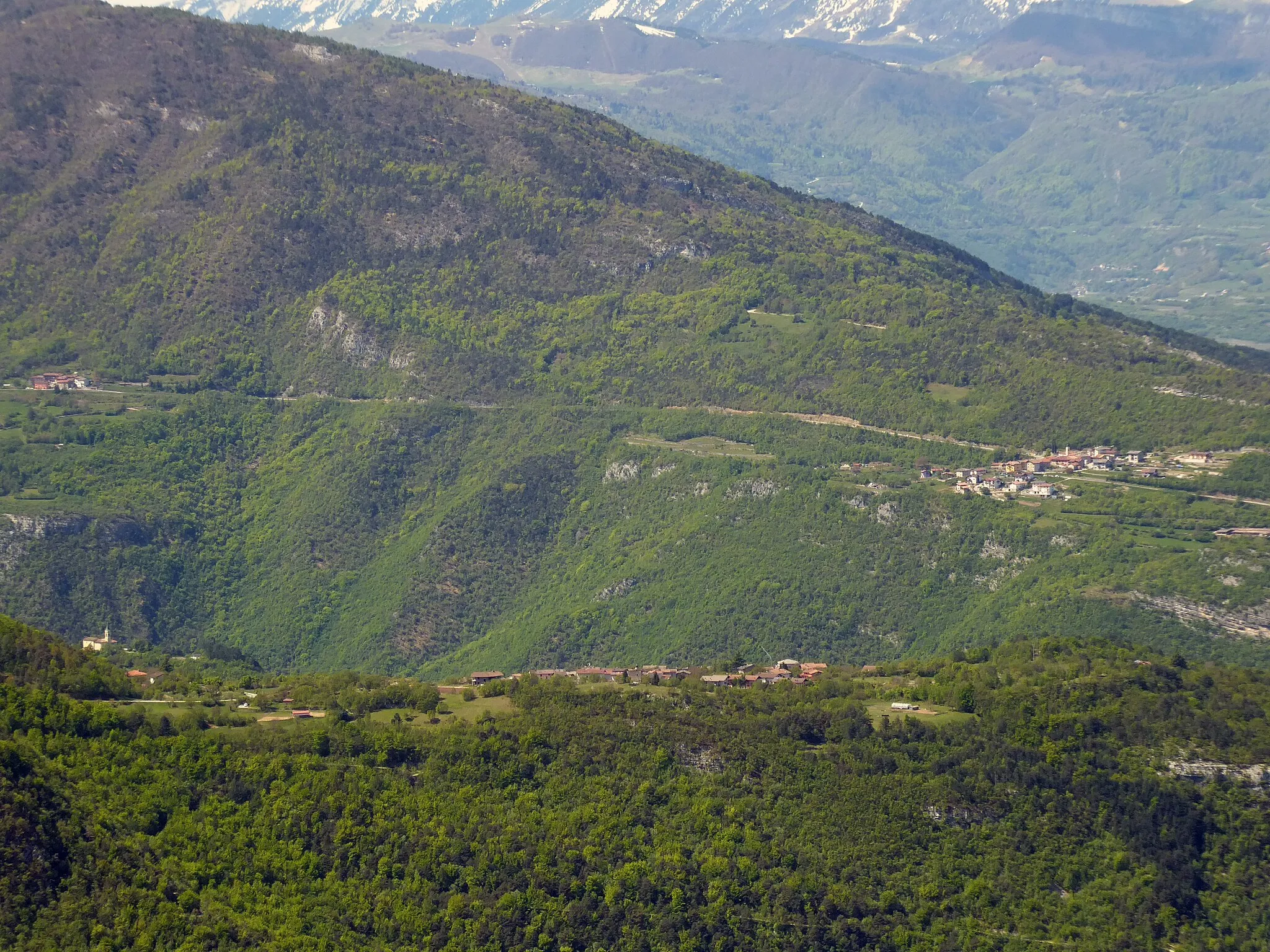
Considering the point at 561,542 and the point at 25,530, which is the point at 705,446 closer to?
the point at 561,542

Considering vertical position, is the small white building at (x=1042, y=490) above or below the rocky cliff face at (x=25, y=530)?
above

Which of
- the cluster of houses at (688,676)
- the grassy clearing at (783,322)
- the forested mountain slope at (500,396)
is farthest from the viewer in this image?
the grassy clearing at (783,322)

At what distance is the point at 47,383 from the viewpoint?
150 meters

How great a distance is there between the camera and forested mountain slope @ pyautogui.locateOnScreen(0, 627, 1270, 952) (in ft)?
237

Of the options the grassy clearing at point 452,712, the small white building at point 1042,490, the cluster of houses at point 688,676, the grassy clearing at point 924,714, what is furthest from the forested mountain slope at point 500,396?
the grassy clearing at point 452,712

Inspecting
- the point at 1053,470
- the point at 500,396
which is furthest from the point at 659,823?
the point at 500,396

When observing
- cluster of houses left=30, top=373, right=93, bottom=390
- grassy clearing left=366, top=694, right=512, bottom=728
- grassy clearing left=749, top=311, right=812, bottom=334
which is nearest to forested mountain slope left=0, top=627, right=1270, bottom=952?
grassy clearing left=366, top=694, right=512, bottom=728

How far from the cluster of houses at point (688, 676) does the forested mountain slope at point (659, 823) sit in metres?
4.77

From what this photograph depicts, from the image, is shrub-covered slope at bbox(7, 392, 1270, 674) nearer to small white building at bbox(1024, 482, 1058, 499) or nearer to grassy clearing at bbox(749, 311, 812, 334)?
small white building at bbox(1024, 482, 1058, 499)

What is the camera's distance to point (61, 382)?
150625 millimetres

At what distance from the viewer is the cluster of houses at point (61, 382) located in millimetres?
149750

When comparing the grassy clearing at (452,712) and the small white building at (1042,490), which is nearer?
the grassy clearing at (452,712)

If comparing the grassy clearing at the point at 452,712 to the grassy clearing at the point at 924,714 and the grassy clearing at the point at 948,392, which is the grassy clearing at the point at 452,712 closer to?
the grassy clearing at the point at 924,714

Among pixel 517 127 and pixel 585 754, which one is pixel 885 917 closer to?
pixel 585 754
